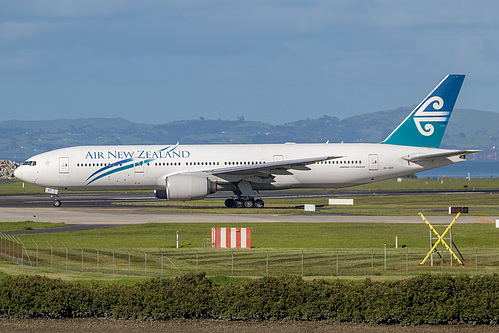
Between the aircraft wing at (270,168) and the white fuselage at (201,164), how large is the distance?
1933 mm

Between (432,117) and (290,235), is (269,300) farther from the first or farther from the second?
(432,117)

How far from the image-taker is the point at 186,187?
58.8 meters

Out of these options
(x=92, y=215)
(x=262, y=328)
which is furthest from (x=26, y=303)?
(x=92, y=215)

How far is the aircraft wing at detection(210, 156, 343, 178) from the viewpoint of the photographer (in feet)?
192

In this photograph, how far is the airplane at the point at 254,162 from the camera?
6231 centimetres

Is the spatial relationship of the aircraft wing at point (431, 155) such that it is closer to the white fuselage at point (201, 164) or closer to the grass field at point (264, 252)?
the white fuselage at point (201, 164)

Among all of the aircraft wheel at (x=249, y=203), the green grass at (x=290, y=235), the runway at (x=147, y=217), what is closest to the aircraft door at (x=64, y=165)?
the runway at (x=147, y=217)

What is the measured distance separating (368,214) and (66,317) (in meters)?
35.4

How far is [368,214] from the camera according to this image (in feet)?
187

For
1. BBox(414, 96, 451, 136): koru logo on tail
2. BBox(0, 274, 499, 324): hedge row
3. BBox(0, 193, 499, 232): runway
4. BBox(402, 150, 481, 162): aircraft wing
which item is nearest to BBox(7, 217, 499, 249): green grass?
BBox(0, 193, 499, 232): runway

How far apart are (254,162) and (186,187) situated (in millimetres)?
7077

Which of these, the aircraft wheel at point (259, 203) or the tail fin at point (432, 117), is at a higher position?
the tail fin at point (432, 117)

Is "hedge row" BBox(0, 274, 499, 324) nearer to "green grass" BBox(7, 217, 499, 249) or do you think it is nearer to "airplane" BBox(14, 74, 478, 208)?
"green grass" BBox(7, 217, 499, 249)

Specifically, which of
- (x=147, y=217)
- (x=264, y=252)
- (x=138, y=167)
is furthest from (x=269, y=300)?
(x=138, y=167)
